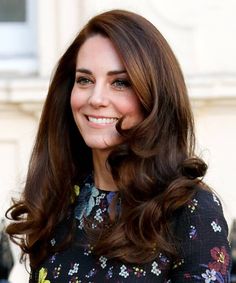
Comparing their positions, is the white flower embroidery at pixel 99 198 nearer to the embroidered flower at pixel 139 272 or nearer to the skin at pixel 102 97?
the skin at pixel 102 97

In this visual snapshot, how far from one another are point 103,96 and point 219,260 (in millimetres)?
517

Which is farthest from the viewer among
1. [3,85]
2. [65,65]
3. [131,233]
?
[3,85]

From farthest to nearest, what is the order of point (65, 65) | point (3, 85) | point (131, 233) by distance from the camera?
1. point (3, 85)
2. point (65, 65)
3. point (131, 233)

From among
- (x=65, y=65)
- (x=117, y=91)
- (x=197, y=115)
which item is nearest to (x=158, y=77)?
(x=117, y=91)

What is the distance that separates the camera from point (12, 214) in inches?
124

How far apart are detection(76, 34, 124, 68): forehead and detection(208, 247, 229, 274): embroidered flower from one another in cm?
53

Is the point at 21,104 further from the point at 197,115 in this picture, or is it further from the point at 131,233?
the point at 131,233

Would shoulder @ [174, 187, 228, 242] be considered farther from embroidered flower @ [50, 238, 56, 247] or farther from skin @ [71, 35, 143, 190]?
embroidered flower @ [50, 238, 56, 247]

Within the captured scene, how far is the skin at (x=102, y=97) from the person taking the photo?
2758 millimetres

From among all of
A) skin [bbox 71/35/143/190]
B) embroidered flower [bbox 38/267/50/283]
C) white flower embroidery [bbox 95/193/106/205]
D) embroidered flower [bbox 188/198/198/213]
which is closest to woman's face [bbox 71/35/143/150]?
skin [bbox 71/35/143/190]

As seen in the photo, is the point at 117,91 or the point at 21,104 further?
the point at 21,104

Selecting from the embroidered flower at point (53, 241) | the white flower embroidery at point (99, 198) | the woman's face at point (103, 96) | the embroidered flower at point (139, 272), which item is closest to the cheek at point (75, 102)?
the woman's face at point (103, 96)

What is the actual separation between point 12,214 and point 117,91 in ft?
1.99

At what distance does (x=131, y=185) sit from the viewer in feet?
9.06
